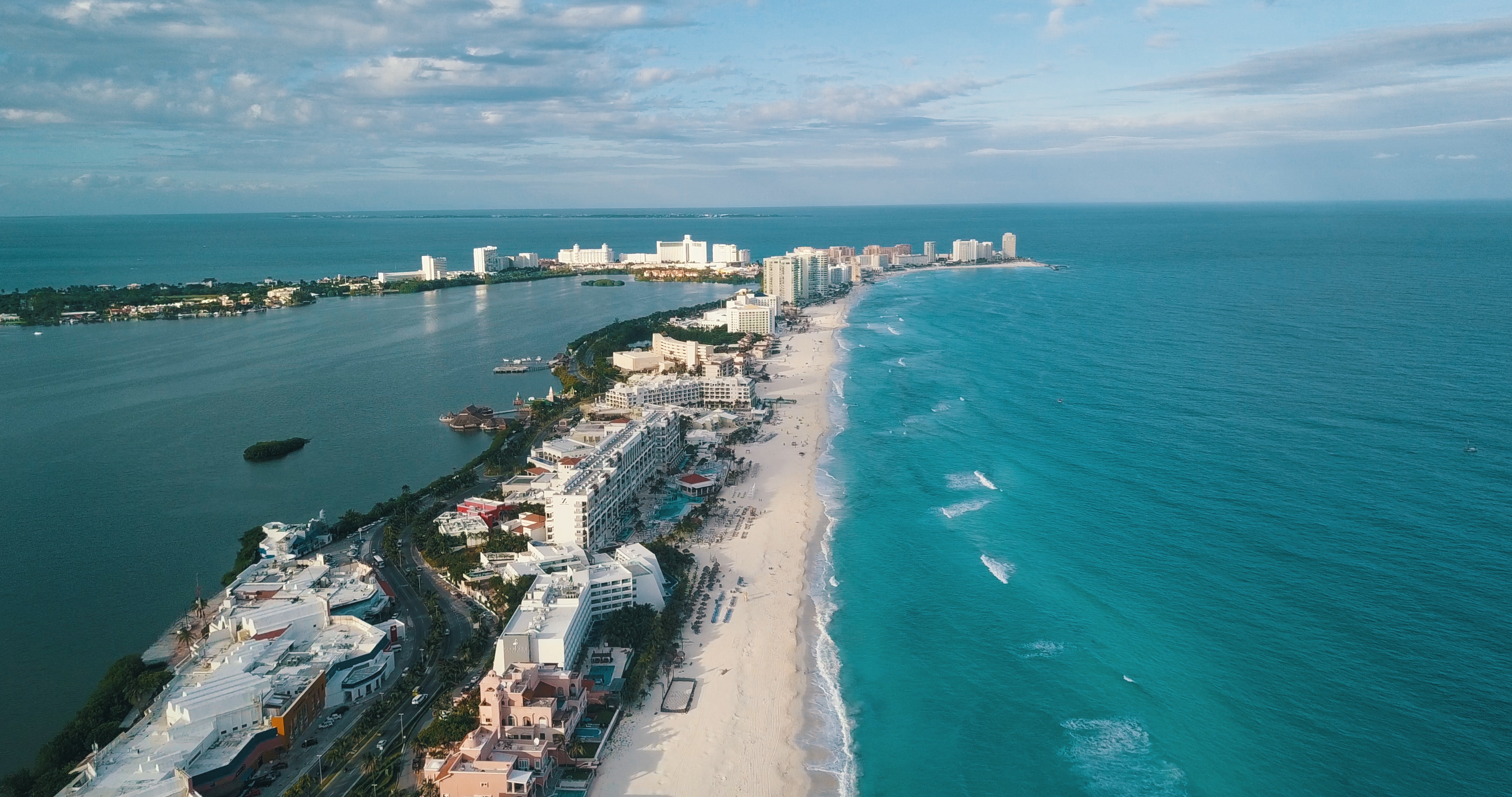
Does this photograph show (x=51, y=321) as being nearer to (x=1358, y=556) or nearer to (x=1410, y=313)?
(x=1358, y=556)

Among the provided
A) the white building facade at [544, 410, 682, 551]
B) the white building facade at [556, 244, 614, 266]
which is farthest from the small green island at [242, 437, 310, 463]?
the white building facade at [556, 244, 614, 266]

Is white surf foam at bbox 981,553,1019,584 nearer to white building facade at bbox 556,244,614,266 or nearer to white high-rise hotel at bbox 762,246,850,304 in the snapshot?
white high-rise hotel at bbox 762,246,850,304

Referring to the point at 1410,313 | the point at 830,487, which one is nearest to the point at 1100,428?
the point at 830,487

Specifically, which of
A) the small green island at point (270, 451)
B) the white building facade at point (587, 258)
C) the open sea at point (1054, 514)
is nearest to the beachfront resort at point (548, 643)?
the open sea at point (1054, 514)

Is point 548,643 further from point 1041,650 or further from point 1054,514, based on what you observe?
point 1054,514

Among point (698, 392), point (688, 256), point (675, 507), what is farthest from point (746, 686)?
point (688, 256)
